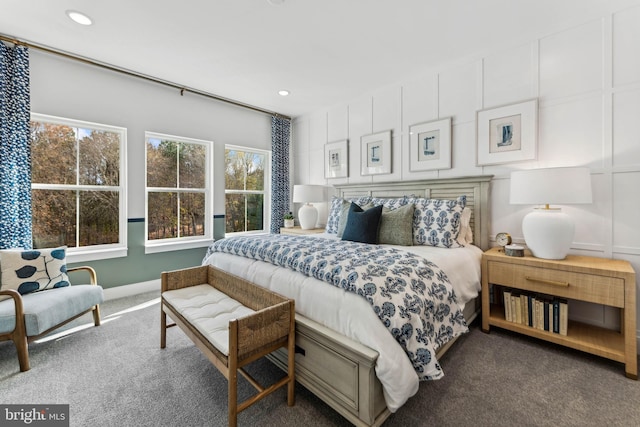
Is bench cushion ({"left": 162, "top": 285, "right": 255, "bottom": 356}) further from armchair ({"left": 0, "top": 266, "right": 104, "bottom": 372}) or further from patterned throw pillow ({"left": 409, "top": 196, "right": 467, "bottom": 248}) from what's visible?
patterned throw pillow ({"left": 409, "top": 196, "right": 467, "bottom": 248})

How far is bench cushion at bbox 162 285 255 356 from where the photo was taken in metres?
1.54

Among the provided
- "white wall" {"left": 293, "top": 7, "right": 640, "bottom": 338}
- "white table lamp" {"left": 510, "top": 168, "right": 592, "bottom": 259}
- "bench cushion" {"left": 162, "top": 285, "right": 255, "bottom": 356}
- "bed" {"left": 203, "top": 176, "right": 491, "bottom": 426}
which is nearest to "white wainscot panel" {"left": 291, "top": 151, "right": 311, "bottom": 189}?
"white wall" {"left": 293, "top": 7, "right": 640, "bottom": 338}

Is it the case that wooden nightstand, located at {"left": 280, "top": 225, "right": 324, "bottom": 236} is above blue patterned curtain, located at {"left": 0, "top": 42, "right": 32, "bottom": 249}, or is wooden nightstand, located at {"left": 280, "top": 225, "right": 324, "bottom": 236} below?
below

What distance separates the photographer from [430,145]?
10.6 ft

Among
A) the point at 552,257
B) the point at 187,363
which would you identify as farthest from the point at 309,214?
the point at 552,257

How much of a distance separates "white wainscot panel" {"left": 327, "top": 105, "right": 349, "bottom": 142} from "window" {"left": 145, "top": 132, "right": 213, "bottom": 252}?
6.18 ft

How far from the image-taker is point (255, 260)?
226 centimetres

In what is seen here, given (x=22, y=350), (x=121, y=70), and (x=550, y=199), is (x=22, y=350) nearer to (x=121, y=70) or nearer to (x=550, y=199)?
(x=121, y=70)

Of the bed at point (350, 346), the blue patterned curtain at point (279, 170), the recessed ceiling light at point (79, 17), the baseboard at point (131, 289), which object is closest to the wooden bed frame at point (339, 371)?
the bed at point (350, 346)

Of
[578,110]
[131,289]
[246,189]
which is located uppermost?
[578,110]

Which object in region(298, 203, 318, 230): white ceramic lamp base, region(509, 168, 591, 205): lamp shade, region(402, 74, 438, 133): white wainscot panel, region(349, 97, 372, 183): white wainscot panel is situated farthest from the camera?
region(298, 203, 318, 230): white ceramic lamp base

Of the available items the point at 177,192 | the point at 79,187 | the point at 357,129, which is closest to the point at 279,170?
the point at 357,129

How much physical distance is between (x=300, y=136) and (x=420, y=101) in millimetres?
2283

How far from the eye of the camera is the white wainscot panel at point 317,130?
4.54m
